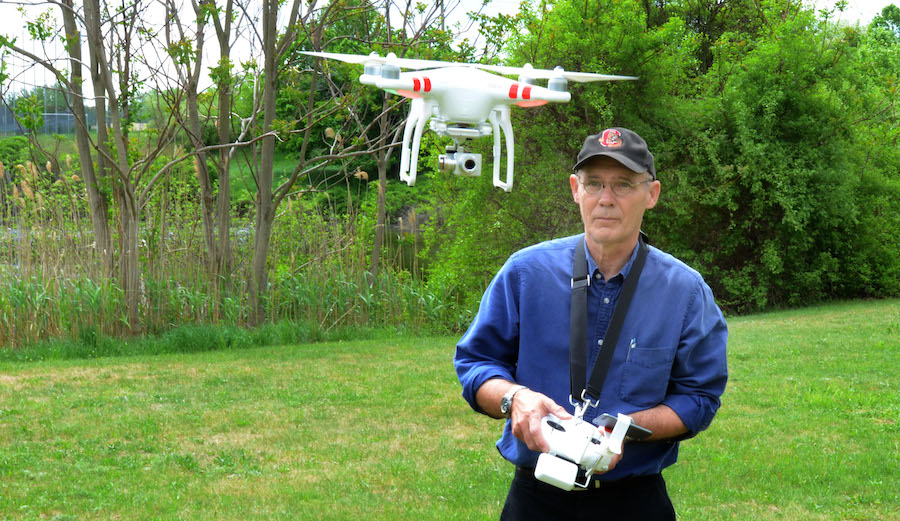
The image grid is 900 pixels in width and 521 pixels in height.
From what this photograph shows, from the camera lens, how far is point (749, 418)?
20.2 feet

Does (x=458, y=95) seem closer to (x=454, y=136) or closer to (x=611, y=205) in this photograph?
(x=454, y=136)

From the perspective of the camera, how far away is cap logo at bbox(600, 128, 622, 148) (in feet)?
6.96

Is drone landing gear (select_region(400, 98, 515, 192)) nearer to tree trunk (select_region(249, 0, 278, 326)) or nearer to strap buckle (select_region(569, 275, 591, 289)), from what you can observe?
strap buckle (select_region(569, 275, 591, 289))

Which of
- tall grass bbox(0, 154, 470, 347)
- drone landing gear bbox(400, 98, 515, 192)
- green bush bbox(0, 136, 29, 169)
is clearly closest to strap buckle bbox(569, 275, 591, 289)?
drone landing gear bbox(400, 98, 515, 192)

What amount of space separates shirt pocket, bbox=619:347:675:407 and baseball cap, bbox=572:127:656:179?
41cm

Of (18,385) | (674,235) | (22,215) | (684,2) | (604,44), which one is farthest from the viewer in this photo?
(684,2)

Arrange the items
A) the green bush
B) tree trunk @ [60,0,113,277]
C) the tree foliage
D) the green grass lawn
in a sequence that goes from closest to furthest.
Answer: the green grass lawn
tree trunk @ [60,0,113,277]
the tree foliage
the green bush

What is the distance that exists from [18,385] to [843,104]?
11.9 metres

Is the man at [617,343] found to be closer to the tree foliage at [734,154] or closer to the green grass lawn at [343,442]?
the green grass lawn at [343,442]

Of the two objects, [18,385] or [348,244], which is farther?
[348,244]

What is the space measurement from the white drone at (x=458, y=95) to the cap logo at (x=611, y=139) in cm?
23

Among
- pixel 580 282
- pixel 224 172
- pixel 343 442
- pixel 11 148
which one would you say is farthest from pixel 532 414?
pixel 11 148

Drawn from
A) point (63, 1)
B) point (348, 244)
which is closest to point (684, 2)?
point (348, 244)

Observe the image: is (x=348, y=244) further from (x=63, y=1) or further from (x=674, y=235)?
(x=674, y=235)
